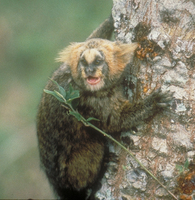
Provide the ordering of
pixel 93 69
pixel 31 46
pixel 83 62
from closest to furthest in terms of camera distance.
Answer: pixel 93 69, pixel 83 62, pixel 31 46

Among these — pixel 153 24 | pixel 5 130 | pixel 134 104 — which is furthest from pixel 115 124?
pixel 5 130

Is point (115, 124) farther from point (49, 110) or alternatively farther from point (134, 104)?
point (49, 110)

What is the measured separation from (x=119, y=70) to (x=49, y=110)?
3.90 ft

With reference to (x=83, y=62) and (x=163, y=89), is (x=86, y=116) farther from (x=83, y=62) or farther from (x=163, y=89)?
(x=163, y=89)

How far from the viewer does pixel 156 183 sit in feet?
10.7

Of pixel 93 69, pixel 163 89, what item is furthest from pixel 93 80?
pixel 163 89

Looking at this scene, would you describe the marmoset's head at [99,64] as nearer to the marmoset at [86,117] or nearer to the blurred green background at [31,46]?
the marmoset at [86,117]

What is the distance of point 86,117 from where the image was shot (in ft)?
13.8

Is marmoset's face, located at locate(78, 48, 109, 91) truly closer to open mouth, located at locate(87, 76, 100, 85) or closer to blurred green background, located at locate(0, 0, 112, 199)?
open mouth, located at locate(87, 76, 100, 85)

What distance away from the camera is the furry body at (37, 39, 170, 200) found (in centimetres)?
404

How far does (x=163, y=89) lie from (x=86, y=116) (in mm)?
1295

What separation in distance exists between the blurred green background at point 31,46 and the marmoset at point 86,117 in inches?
226

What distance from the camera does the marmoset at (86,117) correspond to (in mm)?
4031

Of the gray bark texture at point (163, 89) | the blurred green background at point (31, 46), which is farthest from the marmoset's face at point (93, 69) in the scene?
the blurred green background at point (31, 46)
